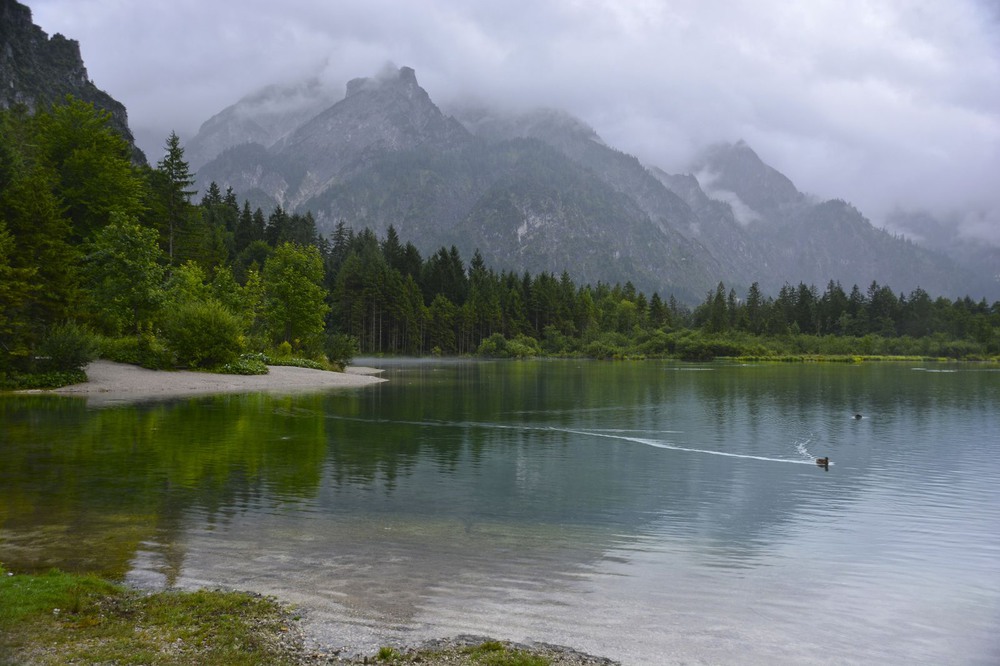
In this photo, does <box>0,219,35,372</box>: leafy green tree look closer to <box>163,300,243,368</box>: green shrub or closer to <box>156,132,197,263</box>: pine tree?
<box>163,300,243,368</box>: green shrub

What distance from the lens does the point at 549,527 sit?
50.5ft

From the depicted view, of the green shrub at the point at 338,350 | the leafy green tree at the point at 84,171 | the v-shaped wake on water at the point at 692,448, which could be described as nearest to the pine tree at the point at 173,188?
the leafy green tree at the point at 84,171

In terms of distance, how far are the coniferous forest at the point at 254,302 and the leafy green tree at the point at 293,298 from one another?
16cm

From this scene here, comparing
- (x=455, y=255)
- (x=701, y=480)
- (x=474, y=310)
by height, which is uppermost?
(x=455, y=255)

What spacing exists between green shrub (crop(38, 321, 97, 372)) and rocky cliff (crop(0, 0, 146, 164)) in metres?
68.5

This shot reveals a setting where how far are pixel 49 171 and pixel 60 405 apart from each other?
116ft

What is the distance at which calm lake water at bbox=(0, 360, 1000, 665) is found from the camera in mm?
9633

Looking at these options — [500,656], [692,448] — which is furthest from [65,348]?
[500,656]

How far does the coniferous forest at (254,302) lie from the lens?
43969 mm

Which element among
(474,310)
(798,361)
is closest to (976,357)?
(798,361)

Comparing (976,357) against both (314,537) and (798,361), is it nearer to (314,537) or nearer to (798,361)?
(798,361)

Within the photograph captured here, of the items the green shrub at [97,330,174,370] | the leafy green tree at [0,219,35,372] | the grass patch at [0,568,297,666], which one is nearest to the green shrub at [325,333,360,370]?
the green shrub at [97,330,174,370]

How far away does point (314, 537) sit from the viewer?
544 inches

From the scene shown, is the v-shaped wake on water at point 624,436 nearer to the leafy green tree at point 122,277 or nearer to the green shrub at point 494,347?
the leafy green tree at point 122,277
